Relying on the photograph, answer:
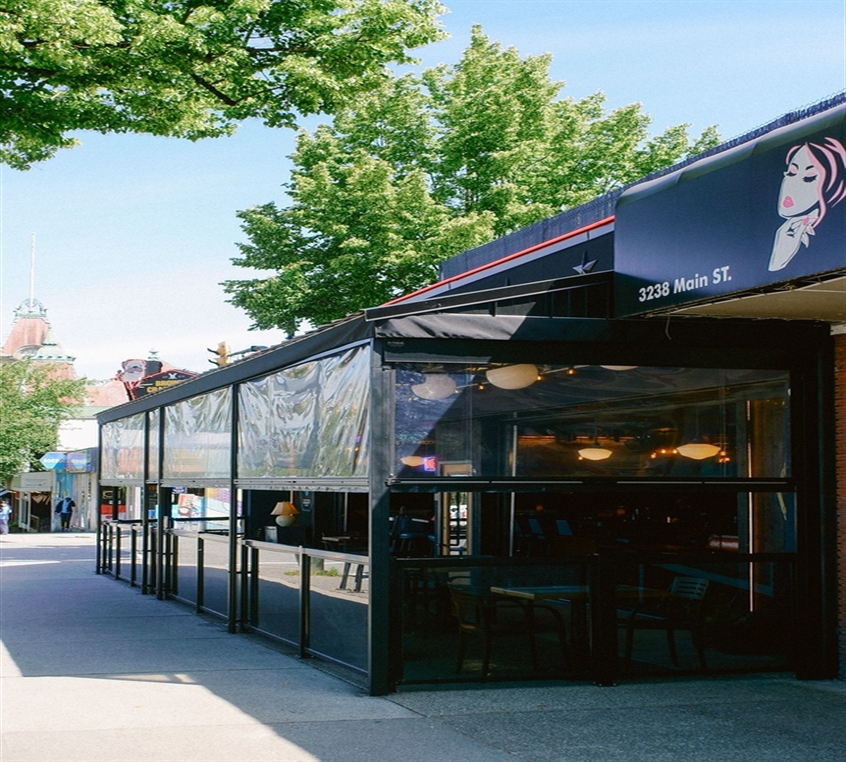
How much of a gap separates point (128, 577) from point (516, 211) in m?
12.4

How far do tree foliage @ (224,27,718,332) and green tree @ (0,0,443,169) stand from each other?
12.6 meters

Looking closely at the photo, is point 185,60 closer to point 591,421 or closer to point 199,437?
point 199,437

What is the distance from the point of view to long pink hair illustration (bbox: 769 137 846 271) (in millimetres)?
6594

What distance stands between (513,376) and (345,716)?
118 inches

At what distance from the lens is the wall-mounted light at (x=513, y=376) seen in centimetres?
920

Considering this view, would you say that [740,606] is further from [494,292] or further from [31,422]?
[31,422]

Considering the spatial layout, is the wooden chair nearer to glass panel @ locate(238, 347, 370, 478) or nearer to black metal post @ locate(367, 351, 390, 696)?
black metal post @ locate(367, 351, 390, 696)

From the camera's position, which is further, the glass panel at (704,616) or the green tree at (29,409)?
the green tree at (29,409)

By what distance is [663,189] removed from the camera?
838cm

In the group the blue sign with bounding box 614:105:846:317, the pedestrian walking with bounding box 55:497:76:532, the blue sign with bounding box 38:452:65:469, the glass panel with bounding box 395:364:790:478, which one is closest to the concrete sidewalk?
the glass panel with bounding box 395:364:790:478

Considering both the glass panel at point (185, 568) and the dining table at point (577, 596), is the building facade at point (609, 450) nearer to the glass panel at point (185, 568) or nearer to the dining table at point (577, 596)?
the dining table at point (577, 596)

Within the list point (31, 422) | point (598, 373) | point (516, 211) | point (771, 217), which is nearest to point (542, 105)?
point (516, 211)

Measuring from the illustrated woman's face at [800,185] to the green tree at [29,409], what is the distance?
45942 millimetres

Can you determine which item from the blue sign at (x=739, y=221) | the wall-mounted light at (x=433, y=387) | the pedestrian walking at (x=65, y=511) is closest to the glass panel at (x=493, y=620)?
the wall-mounted light at (x=433, y=387)
